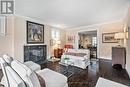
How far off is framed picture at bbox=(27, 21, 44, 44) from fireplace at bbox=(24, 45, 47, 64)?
34 cm

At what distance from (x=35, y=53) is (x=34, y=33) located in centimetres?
115

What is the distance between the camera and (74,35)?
865cm

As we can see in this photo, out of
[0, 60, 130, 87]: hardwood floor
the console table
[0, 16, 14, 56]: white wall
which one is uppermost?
[0, 16, 14, 56]: white wall

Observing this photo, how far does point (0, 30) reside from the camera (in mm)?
4059

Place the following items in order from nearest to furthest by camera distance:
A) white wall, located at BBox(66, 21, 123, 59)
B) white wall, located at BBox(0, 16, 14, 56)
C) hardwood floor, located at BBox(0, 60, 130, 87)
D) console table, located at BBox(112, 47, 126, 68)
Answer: hardwood floor, located at BBox(0, 60, 130, 87)
white wall, located at BBox(0, 16, 14, 56)
console table, located at BBox(112, 47, 126, 68)
white wall, located at BBox(66, 21, 123, 59)

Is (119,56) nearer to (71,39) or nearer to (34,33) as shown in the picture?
(34,33)

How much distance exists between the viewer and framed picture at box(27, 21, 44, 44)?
5.25 metres

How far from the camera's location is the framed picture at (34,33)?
5250 mm

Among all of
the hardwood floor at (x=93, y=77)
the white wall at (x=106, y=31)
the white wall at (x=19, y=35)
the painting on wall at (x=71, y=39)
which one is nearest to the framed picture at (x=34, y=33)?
the white wall at (x=19, y=35)

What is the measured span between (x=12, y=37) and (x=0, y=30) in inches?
22.1

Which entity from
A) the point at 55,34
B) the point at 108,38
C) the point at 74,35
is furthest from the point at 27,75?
the point at 74,35

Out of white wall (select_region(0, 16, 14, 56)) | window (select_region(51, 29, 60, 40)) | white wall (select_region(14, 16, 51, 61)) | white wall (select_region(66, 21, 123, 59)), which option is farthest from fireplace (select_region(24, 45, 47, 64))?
white wall (select_region(66, 21, 123, 59))

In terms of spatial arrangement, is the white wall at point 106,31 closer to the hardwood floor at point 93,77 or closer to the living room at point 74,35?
the living room at point 74,35

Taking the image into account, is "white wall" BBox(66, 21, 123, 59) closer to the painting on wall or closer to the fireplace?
the painting on wall
